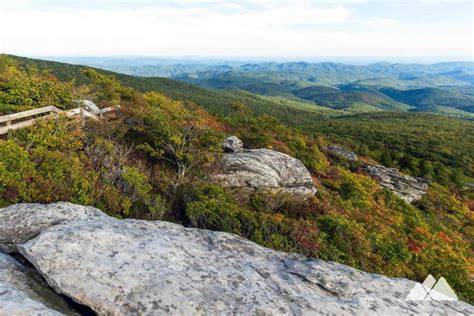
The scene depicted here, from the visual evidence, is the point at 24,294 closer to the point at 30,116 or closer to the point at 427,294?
the point at 427,294

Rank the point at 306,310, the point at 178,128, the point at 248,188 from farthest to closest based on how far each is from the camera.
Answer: the point at 178,128
the point at 248,188
the point at 306,310

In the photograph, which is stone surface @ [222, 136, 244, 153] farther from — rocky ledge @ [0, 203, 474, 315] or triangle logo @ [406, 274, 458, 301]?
triangle logo @ [406, 274, 458, 301]

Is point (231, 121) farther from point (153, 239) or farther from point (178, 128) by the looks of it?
point (153, 239)

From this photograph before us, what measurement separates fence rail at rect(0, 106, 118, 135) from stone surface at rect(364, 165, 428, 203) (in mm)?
29727

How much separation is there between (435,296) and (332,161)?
31513mm

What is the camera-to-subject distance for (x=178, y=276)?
5.50 m

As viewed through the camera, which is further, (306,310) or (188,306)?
(306,310)

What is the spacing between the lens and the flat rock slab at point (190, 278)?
5.02 meters

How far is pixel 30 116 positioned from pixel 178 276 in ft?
45.1

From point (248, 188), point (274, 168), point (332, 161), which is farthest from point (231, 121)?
point (248, 188)

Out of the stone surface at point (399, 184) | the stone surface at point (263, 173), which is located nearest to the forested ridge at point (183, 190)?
the stone surface at point (263, 173)

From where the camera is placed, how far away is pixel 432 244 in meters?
18.6

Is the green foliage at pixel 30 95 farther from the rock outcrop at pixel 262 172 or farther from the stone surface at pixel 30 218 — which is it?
the stone surface at pixel 30 218

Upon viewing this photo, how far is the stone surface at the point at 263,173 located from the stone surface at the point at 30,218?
910cm
